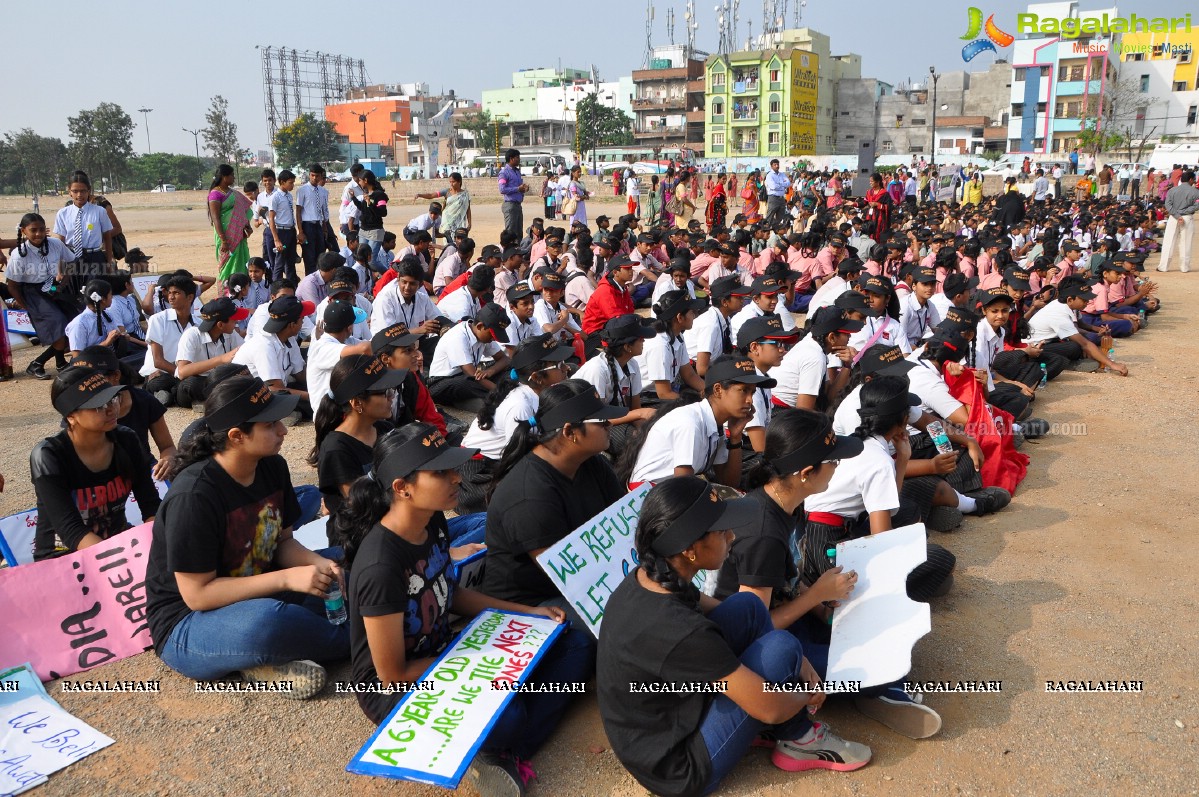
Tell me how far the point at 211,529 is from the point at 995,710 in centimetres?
335

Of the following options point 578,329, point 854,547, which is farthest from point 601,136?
point 854,547

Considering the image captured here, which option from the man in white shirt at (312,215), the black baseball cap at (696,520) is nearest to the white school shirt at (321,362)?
the black baseball cap at (696,520)

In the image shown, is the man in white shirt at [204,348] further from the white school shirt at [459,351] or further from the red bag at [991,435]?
the red bag at [991,435]

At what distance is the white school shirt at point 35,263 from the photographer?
32.7 ft

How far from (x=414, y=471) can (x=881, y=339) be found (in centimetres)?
584

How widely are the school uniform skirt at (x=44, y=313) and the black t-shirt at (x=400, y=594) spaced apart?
869 centimetres

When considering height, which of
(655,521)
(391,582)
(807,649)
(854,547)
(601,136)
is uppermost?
(601,136)

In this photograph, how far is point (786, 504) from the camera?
12.1ft

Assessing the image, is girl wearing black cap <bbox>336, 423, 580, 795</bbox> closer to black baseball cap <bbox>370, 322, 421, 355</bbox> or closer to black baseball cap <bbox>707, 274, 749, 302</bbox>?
black baseball cap <bbox>370, 322, 421, 355</bbox>

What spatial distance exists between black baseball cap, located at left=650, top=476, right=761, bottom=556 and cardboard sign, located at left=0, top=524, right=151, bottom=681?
2.83m

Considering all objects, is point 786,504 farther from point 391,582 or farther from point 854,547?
point 391,582

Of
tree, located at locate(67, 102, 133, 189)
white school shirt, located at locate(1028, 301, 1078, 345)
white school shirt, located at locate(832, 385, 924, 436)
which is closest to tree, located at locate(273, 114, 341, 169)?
tree, located at locate(67, 102, 133, 189)

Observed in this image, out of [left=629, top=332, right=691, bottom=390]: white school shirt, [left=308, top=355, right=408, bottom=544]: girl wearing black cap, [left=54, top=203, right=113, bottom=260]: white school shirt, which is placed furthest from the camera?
[left=54, top=203, right=113, bottom=260]: white school shirt

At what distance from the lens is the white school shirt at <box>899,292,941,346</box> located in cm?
911
